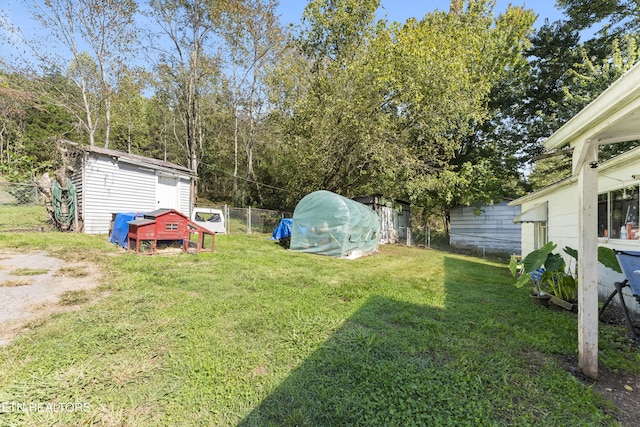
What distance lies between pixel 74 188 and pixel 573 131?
499 inches

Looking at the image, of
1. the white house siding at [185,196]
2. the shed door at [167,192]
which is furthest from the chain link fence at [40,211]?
the shed door at [167,192]

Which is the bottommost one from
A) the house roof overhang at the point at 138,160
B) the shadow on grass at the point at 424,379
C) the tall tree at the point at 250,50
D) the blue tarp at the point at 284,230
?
the shadow on grass at the point at 424,379

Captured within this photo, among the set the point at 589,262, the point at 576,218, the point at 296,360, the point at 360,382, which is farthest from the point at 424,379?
the point at 576,218

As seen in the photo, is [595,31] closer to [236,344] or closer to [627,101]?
[627,101]

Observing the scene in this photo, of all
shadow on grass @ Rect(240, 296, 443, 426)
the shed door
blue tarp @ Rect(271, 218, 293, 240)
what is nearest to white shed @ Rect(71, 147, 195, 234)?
the shed door

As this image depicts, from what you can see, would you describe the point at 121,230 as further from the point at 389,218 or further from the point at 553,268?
the point at 389,218

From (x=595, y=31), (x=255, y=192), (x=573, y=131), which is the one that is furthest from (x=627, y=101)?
(x=255, y=192)

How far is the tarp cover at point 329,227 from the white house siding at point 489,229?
844cm

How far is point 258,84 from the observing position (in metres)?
18.7

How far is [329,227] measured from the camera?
9.29 m

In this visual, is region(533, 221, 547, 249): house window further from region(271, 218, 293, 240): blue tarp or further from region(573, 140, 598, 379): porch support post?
region(271, 218, 293, 240): blue tarp

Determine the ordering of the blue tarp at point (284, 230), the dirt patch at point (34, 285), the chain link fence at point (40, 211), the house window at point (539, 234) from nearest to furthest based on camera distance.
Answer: the dirt patch at point (34, 285), the house window at point (539, 234), the blue tarp at point (284, 230), the chain link fence at point (40, 211)

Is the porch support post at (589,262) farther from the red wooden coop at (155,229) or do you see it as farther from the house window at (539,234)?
the red wooden coop at (155,229)

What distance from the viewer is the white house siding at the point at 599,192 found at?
4.22 m
